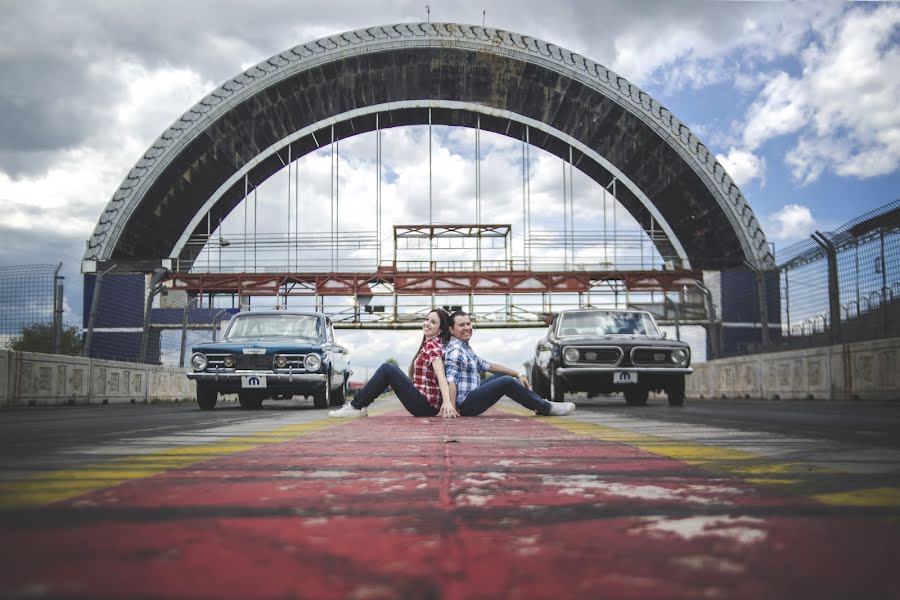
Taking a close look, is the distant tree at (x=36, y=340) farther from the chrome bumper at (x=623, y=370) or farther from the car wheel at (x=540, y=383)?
the chrome bumper at (x=623, y=370)

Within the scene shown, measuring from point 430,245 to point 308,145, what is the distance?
44.4 feet

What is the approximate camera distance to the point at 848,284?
46.7 feet

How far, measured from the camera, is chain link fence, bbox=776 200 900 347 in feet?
41.7

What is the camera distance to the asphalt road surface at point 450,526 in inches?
43.8

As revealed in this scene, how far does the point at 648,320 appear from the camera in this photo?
12789 millimetres

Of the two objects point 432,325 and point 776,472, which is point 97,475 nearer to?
point 776,472

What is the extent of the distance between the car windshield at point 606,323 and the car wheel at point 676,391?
33.7 inches

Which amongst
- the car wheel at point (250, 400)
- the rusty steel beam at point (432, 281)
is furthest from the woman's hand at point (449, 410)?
the rusty steel beam at point (432, 281)

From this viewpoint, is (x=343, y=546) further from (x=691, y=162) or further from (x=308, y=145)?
(x=308, y=145)

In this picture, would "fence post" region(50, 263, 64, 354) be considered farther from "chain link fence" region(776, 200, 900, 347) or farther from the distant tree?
"chain link fence" region(776, 200, 900, 347)

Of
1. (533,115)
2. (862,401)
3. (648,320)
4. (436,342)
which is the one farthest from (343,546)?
(533,115)

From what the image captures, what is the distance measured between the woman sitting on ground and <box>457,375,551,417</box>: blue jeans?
21cm

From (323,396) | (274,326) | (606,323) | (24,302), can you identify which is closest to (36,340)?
(24,302)

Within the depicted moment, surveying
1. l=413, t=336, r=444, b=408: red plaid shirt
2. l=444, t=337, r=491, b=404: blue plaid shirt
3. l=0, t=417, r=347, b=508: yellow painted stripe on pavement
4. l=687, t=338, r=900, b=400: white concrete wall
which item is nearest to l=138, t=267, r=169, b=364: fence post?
l=413, t=336, r=444, b=408: red plaid shirt
